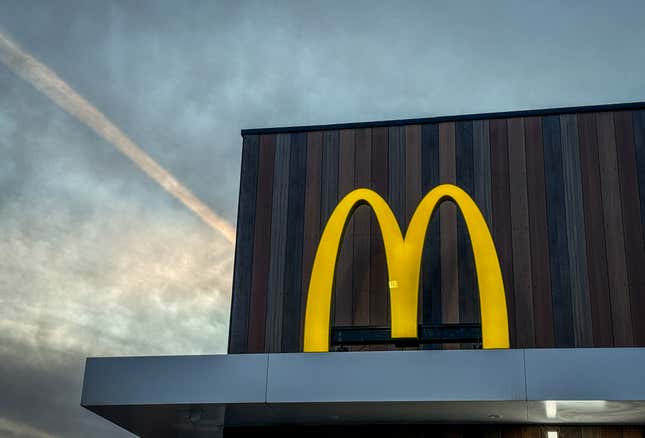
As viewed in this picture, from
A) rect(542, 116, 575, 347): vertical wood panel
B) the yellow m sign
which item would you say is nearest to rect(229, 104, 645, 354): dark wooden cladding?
rect(542, 116, 575, 347): vertical wood panel

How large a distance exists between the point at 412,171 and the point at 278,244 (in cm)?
225

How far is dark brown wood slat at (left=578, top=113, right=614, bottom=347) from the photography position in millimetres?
12562

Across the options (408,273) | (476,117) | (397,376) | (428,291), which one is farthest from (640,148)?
(397,376)

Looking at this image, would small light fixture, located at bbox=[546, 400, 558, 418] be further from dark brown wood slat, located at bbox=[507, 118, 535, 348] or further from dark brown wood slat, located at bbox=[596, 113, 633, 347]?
dark brown wood slat, located at bbox=[596, 113, 633, 347]

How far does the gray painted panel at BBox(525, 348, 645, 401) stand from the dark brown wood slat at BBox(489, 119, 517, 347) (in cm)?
267

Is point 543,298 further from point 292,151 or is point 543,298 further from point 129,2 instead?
point 129,2

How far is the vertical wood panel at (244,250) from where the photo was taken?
13461 mm

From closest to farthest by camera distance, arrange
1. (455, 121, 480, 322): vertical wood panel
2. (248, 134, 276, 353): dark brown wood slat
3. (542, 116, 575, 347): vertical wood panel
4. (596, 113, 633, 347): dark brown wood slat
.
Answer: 1. (596, 113, 633, 347): dark brown wood slat
2. (542, 116, 575, 347): vertical wood panel
3. (455, 121, 480, 322): vertical wood panel
4. (248, 134, 276, 353): dark brown wood slat

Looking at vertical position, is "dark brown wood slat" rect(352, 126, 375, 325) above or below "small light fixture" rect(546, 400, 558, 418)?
above

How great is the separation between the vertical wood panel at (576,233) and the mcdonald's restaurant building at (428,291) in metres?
0.02

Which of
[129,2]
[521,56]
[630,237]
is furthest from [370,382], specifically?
[129,2]

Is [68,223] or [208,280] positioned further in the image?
[208,280]

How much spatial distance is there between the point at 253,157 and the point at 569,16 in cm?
827

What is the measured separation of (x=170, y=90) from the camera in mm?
21422
